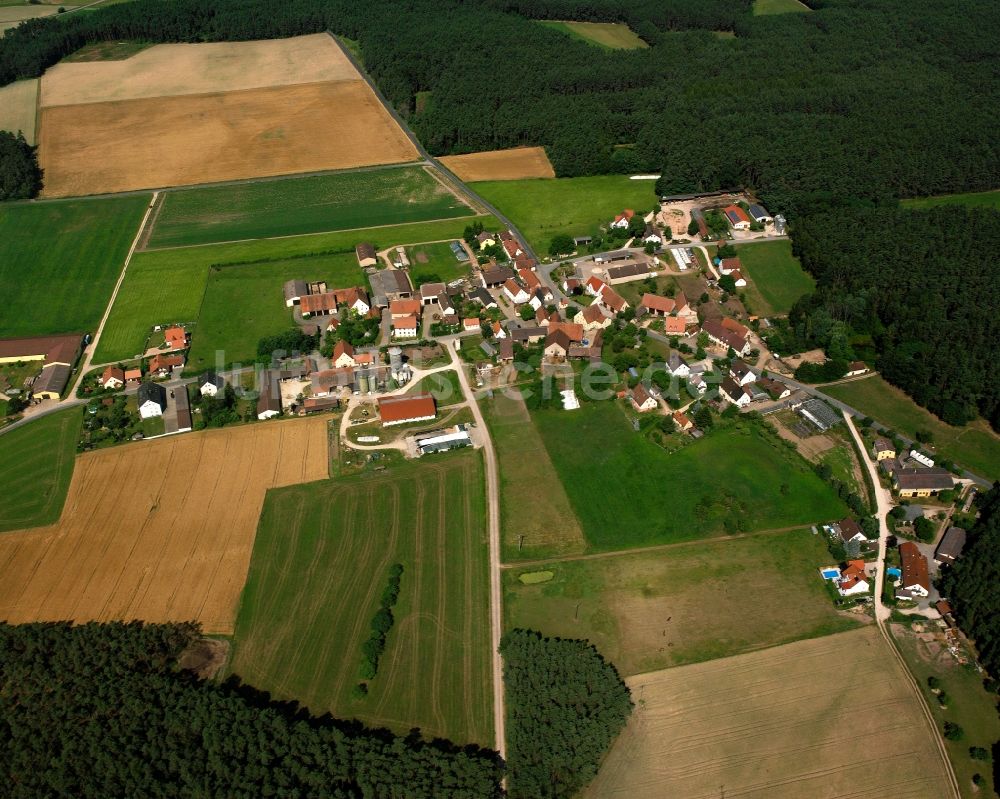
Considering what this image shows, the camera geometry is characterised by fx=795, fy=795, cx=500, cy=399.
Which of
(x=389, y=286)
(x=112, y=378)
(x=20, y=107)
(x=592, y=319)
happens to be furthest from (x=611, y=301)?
(x=20, y=107)

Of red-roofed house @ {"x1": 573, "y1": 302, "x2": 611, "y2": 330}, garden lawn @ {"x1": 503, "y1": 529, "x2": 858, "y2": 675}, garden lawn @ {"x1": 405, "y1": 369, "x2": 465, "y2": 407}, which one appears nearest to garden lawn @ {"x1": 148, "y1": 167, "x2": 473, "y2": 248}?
red-roofed house @ {"x1": 573, "y1": 302, "x2": 611, "y2": 330}

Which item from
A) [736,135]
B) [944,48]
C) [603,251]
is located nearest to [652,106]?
[736,135]

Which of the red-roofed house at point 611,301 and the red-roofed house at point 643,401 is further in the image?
the red-roofed house at point 611,301

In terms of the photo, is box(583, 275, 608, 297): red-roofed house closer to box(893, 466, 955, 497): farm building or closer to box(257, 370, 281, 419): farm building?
box(257, 370, 281, 419): farm building

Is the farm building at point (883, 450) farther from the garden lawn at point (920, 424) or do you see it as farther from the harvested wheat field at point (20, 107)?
the harvested wheat field at point (20, 107)

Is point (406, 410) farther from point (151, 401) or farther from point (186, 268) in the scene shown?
point (186, 268)

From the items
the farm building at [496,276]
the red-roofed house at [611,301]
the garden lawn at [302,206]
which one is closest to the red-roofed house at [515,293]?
the farm building at [496,276]

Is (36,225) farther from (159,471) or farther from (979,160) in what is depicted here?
(979,160)
